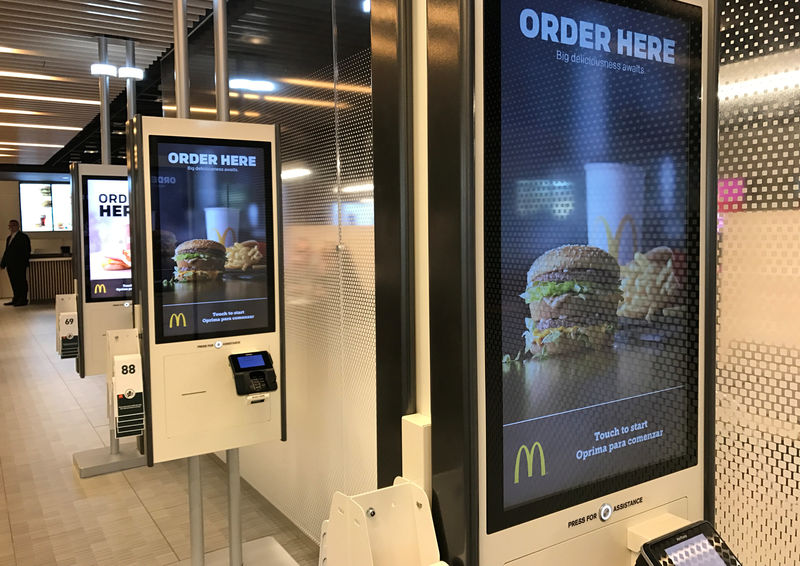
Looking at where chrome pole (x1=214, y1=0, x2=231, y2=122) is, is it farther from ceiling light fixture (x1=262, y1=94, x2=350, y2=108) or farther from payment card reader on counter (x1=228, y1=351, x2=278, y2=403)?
payment card reader on counter (x1=228, y1=351, x2=278, y2=403)

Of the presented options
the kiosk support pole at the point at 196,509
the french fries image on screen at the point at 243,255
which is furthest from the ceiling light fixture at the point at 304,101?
the kiosk support pole at the point at 196,509

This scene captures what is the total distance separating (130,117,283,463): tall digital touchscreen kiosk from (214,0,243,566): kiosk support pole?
0.19 metres

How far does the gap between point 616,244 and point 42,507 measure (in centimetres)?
413

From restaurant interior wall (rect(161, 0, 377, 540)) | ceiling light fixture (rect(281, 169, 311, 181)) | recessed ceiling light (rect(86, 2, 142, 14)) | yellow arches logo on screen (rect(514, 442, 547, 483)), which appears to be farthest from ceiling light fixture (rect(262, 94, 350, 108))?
yellow arches logo on screen (rect(514, 442, 547, 483))

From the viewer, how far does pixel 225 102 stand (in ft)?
9.61

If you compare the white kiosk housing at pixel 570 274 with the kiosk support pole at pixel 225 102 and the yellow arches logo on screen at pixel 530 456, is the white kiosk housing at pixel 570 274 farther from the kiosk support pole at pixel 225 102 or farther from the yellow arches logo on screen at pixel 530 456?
→ the kiosk support pole at pixel 225 102

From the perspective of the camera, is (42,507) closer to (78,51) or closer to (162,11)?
(162,11)

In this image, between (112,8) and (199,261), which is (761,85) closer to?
(199,261)

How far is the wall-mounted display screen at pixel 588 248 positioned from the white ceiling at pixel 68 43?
11.9 feet

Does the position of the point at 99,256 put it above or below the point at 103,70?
below

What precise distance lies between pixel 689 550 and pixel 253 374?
2.00 metres

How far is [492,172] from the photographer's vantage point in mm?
1169

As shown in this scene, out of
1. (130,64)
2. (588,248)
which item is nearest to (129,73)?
(130,64)

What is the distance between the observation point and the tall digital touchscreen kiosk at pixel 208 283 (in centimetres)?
265
